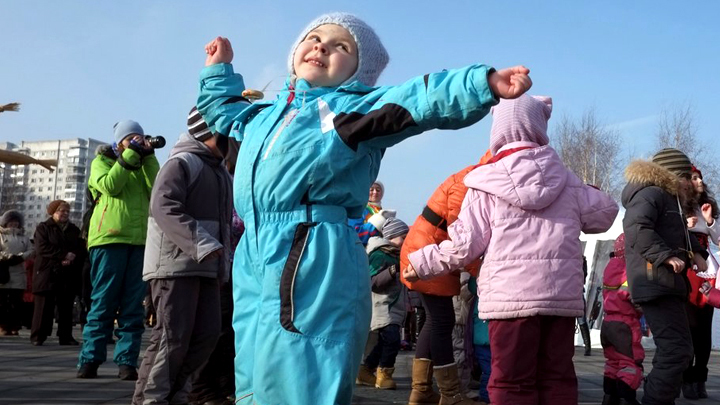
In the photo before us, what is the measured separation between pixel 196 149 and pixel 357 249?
2.65 meters

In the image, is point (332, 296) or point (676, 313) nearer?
point (332, 296)

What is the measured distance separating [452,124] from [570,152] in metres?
42.7

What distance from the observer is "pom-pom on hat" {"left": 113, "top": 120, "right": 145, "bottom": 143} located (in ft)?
22.4

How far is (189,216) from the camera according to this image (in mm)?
4629

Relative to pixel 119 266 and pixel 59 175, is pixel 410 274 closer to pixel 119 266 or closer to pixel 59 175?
pixel 119 266

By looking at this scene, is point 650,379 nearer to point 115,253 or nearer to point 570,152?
point 115,253

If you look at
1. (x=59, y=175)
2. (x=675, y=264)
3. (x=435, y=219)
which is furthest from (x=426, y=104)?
(x=59, y=175)

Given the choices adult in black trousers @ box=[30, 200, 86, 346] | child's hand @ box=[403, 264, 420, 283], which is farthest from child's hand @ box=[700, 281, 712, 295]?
adult in black trousers @ box=[30, 200, 86, 346]

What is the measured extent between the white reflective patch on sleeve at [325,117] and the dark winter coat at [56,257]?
8722 millimetres

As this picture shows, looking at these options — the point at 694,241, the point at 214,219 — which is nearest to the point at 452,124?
the point at 214,219

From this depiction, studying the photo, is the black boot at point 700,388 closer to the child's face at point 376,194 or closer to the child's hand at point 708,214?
the child's hand at point 708,214

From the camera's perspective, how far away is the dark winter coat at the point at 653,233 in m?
5.37

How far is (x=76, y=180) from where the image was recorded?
481 feet

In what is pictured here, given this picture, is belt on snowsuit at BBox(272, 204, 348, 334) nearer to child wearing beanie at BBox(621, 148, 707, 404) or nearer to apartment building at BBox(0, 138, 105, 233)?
child wearing beanie at BBox(621, 148, 707, 404)
